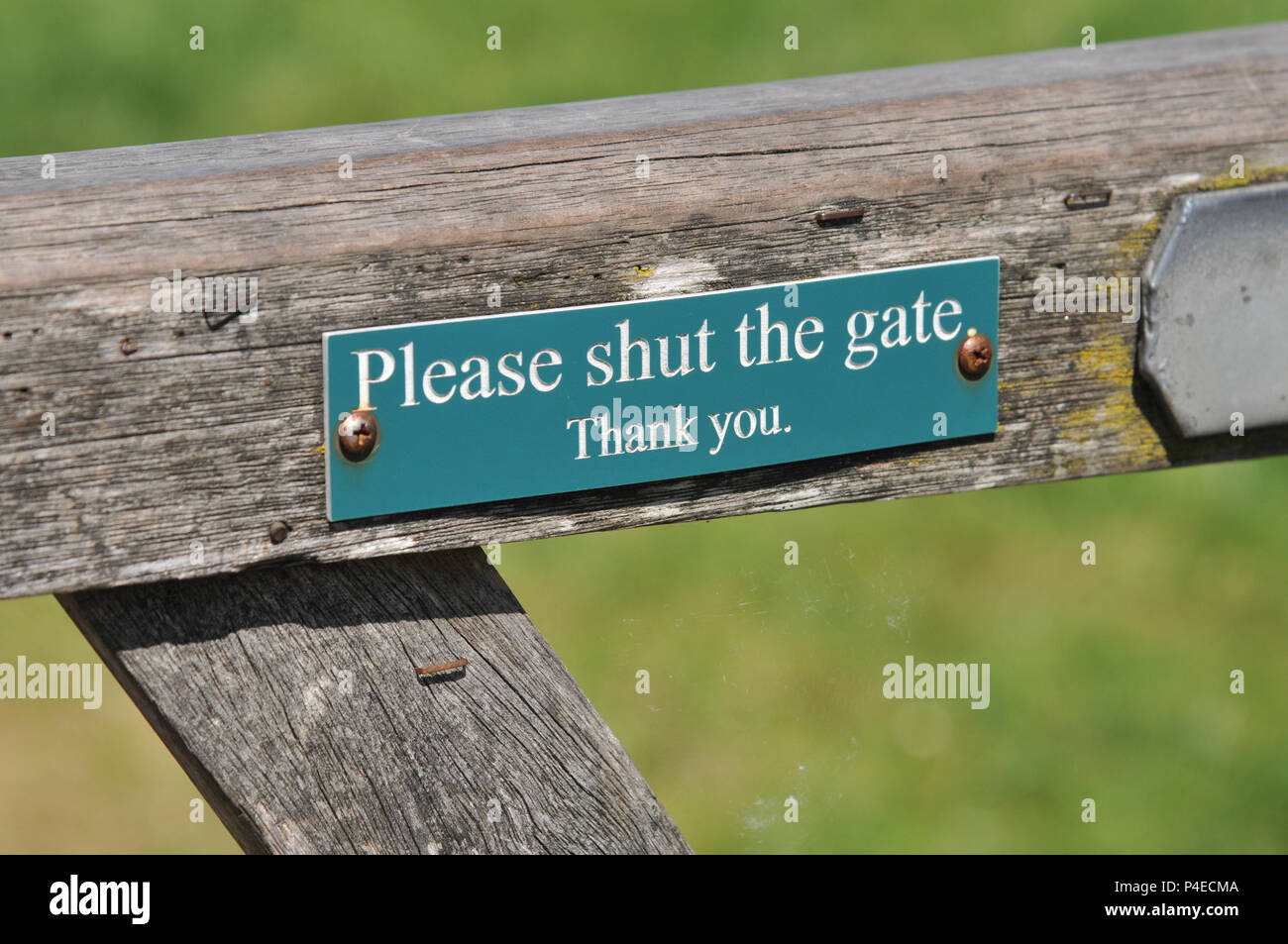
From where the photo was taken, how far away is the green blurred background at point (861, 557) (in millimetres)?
3703

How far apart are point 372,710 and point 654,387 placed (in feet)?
1.32

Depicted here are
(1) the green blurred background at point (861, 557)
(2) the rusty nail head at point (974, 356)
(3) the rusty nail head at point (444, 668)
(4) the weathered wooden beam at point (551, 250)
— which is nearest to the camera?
(4) the weathered wooden beam at point (551, 250)

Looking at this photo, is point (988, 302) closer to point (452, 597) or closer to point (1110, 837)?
point (452, 597)

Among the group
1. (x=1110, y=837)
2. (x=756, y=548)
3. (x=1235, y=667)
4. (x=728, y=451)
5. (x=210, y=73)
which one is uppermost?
(x=210, y=73)

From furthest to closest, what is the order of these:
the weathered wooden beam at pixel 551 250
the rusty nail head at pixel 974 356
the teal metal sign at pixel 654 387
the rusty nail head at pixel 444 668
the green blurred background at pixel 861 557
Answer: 1. the green blurred background at pixel 861 557
2. the rusty nail head at pixel 974 356
3. the rusty nail head at pixel 444 668
4. the teal metal sign at pixel 654 387
5. the weathered wooden beam at pixel 551 250

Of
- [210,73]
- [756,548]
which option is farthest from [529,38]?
[756,548]

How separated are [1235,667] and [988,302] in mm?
2734

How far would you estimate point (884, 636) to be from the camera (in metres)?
2.02

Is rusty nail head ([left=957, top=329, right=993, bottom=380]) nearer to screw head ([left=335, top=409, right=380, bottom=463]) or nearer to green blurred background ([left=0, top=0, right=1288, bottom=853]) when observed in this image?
screw head ([left=335, top=409, right=380, bottom=463])

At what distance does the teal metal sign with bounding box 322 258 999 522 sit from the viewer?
54.2 inches

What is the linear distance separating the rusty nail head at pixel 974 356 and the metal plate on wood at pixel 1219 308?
19 cm

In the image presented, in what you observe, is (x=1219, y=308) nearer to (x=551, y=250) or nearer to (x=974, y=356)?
(x=974, y=356)

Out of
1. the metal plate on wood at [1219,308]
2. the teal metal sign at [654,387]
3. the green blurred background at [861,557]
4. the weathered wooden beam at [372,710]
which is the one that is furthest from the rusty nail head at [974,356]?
the green blurred background at [861,557]

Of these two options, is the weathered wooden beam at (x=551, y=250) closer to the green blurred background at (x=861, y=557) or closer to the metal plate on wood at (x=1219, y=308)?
the metal plate on wood at (x=1219, y=308)
